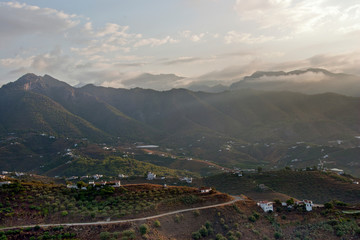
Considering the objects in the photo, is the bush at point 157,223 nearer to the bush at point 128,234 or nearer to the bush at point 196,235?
the bush at point 128,234

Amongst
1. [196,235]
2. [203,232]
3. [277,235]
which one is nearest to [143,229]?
[196,235]

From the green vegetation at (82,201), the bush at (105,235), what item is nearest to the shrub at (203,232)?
the green vegetation at (82,201)

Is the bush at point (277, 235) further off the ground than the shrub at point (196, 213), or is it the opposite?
the shrub at point (196, 213)

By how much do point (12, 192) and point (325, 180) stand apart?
73.7 metres

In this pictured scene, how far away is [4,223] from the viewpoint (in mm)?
41312

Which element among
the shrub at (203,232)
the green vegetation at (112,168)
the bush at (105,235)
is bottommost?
the green vegetation at (112,168)

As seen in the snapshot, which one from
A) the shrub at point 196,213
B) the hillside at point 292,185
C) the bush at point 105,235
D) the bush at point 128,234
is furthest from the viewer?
the hillside at point 292,185

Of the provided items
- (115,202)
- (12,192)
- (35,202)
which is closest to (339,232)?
(115,202)

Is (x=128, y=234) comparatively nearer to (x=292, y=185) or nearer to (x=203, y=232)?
(x=203, y=232)

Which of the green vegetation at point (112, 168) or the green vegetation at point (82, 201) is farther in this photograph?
the green vegetation at point (112, 168)

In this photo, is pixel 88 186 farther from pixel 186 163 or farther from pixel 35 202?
pixel 186 163

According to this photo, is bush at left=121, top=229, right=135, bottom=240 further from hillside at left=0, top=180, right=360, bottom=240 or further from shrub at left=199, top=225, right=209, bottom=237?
shrub at left=199, top=225, right=209, bottom=237

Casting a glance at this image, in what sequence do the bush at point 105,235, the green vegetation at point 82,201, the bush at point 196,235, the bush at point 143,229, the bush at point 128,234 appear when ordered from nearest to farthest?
the bush at point 105,235 → the bush at point 128,234 → the bush at point 143,229 → the bush at point 196,235 → the green vegetation at point 82,201

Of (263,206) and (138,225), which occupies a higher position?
(138,225)
